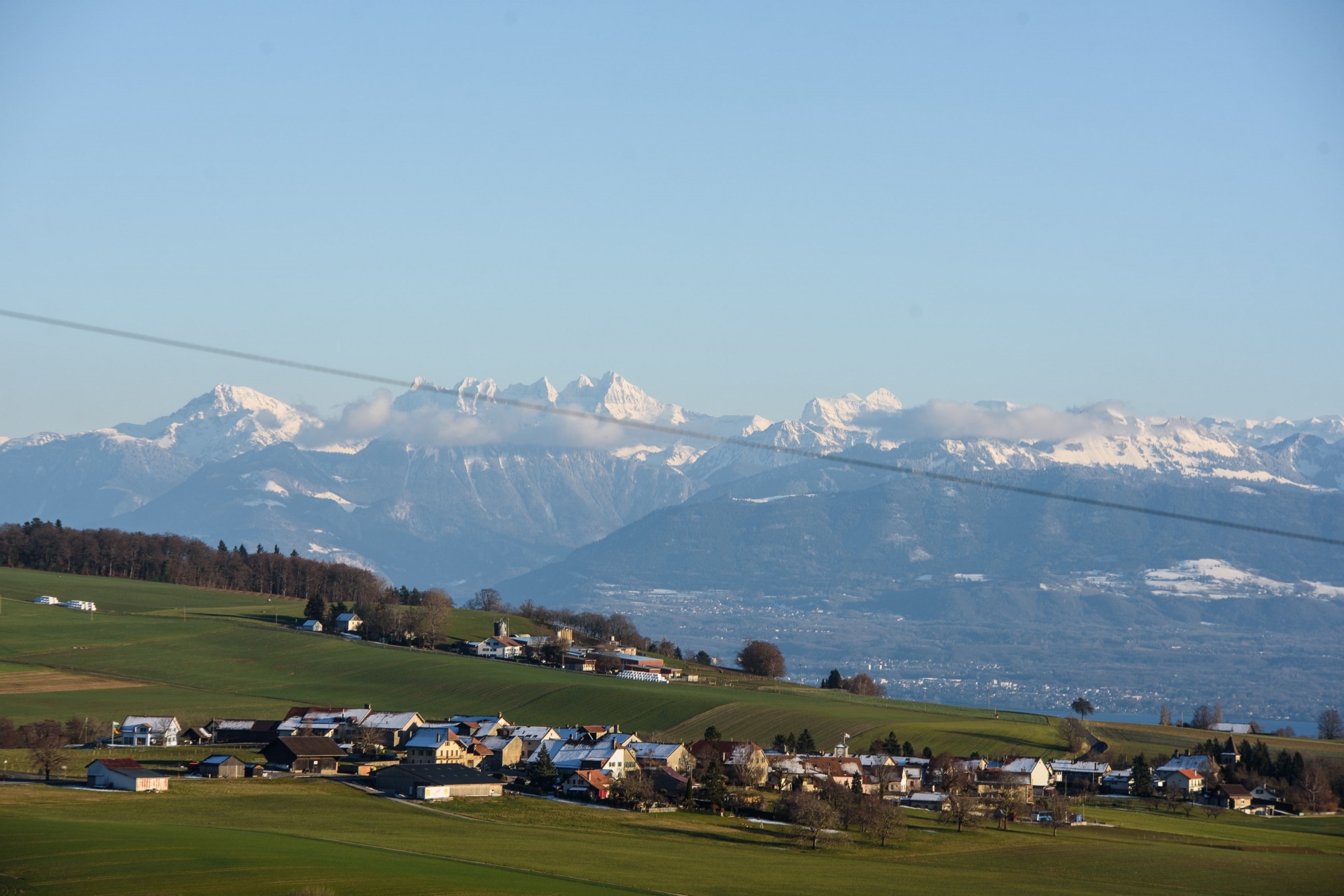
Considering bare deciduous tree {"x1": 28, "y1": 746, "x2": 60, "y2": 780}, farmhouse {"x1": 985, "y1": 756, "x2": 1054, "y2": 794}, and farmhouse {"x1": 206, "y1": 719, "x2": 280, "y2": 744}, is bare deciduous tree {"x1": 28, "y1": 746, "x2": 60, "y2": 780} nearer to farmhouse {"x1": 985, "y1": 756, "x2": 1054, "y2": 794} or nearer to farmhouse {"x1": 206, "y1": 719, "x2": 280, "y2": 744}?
farmhouse {"x1": 206, "y1": 719, "x2": 280, "y2": 744}

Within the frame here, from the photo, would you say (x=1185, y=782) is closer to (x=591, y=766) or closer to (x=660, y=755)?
(x=660, y=755)

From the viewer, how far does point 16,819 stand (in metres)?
48.2

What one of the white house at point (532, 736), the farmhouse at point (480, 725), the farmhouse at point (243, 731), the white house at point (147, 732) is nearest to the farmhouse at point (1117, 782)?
the white house at point (532, 736)

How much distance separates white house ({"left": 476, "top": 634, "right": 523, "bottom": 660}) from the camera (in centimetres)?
13512

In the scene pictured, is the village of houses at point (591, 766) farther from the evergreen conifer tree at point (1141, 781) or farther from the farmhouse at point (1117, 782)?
the evergreen conifer tree at point (1141, 781)

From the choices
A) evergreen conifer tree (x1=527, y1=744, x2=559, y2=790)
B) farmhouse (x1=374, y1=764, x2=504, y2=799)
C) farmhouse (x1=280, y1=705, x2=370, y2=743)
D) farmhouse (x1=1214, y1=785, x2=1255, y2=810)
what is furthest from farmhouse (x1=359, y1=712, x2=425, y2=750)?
farmhouse (x1=1214, y1=785, x2=1255, y2=810)

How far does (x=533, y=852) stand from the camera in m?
49.7

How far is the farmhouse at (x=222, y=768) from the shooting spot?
2687 inches

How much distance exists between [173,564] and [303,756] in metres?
108

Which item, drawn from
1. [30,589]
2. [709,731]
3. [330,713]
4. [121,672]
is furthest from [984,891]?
[30,589]

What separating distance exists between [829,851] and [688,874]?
11.1 metres

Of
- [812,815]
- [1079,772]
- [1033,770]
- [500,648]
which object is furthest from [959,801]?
[500,648]

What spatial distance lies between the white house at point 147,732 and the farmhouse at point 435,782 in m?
23.2

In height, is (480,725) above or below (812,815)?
below
